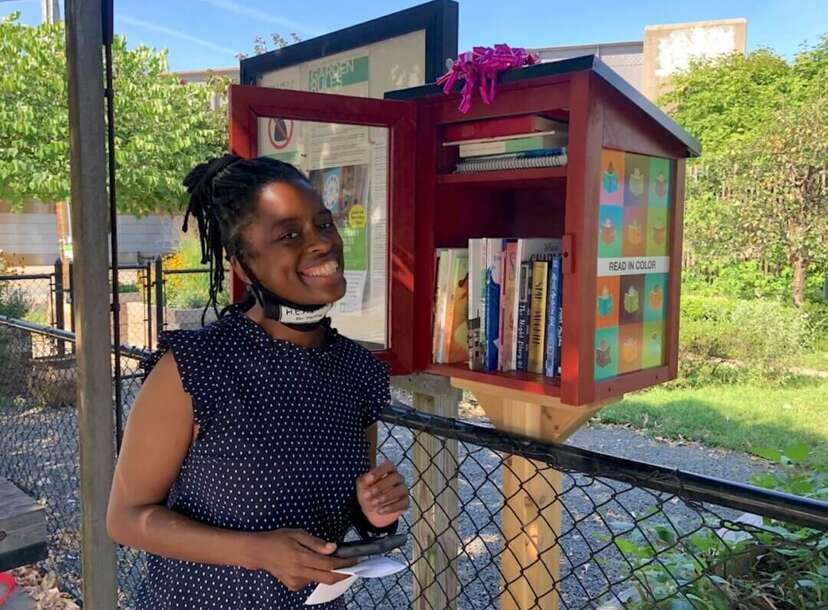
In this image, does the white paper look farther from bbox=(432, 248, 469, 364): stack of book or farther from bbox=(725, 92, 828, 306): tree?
bbox=(725, 92, 828, 306): tree

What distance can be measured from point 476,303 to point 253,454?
94cm

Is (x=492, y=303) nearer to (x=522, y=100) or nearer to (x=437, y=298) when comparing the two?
(x=437, y=298)

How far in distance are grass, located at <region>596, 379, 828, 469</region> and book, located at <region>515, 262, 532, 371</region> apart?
372 centimetres

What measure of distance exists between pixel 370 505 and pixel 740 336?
7.60 meters

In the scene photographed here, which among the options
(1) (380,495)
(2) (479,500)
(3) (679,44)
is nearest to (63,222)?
(3) (679,44)

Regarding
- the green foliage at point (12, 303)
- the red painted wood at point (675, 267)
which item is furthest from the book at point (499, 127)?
the green foliage at point (12, 303)

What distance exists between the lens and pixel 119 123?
1177cm

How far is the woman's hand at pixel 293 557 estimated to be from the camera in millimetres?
1312

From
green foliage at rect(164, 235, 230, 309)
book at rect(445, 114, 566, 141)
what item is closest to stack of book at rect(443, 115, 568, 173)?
book at rect(445, 114, 566, 141)

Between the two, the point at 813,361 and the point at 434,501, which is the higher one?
the point at 434,501

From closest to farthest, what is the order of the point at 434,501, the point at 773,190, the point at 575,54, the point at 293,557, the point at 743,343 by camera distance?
the point at 293,557
the point at 434,501
the point at 743,343
the point at 773,190
the point at 575,54

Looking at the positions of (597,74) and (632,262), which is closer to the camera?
(597,74)

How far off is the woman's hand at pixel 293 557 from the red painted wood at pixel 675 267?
128 centimetres

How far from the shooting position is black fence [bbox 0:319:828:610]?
1.48 meters
